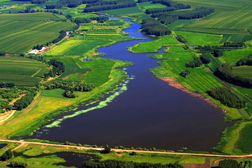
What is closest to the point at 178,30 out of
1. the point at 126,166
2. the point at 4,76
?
the point at 4,76

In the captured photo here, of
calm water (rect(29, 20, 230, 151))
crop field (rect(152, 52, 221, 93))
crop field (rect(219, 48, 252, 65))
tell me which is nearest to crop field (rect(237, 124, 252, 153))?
calm water (rect(29, 20, 230, 151))

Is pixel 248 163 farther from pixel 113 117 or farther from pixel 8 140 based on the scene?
pixel 8 140

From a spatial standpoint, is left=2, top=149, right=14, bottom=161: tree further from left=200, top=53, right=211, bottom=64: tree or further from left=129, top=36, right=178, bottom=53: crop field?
left=129, top=36, right=178, bottom=53: crop field

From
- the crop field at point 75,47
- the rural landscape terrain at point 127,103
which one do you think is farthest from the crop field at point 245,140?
the crop field at point 75,47

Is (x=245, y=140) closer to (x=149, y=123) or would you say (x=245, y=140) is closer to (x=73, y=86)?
(x=149, y=123)

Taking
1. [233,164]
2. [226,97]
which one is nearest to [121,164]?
[233,164]

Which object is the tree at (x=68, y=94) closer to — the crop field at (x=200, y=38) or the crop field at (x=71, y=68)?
the crop field at (x=71, y=68)
